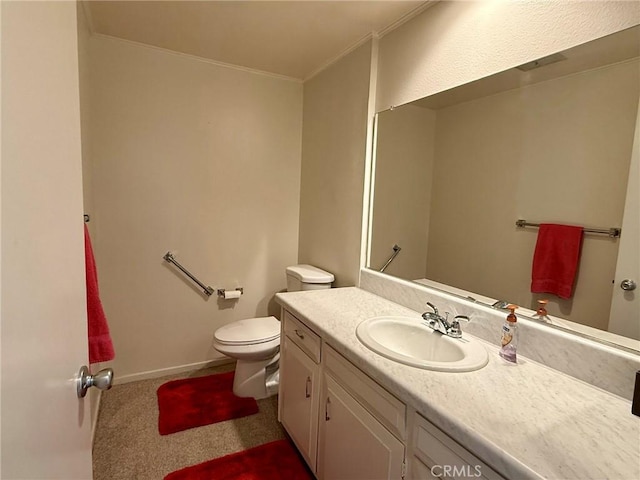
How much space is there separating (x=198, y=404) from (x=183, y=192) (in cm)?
147

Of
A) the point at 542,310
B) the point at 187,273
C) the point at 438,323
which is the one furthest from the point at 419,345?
the point at 187,273

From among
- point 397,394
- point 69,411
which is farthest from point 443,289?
point 69,411

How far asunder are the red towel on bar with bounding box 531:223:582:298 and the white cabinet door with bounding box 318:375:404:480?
0.79 metres

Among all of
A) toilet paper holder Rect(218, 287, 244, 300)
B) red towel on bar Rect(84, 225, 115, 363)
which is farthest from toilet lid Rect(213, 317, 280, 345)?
red towel on bar Rect(84, 225, 115, 363)

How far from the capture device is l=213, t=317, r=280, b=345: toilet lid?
6.89ft

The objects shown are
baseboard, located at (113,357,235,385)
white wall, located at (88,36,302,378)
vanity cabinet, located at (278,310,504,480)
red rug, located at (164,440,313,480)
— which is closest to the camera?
vanity cabinet, located at (278,310,504,480)

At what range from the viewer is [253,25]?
1927 mm

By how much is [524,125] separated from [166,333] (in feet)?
8.46

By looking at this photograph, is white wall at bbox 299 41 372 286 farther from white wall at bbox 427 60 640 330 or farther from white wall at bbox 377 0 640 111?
white wall at bbox 427 60 640 330

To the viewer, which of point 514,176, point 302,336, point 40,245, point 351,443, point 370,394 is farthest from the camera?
point 302,336

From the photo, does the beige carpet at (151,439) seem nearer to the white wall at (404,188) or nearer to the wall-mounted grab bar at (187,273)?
the wall-mounted grab bar at (187,273)

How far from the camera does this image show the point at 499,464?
713 mm

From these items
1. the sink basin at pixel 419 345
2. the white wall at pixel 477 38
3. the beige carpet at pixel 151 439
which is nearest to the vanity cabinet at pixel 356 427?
the sink basin at pixel 419 345

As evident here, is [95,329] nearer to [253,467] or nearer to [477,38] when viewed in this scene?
[253,467]
